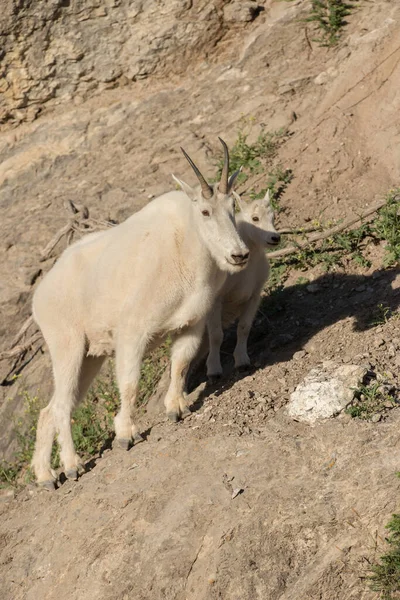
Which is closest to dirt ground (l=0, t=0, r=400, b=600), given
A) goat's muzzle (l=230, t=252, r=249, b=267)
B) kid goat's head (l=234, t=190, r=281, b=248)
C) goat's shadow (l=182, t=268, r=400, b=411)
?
goat's shadow (l=182, t=268, r=400, b=411)

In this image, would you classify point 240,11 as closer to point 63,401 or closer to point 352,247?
point 352,247

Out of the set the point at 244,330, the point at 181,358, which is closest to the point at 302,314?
the point at 244,330

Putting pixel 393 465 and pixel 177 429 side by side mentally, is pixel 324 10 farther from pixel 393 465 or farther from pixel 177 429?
pixel 393 465

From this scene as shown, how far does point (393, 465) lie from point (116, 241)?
333 centimetres

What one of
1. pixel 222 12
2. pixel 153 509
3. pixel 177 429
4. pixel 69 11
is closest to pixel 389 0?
pixel 222 12

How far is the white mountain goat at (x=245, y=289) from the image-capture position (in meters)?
8.66

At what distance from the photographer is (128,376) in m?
7.46

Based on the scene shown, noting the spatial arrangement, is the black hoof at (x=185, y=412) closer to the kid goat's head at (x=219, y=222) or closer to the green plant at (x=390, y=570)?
the kid goat's head at (x=219, y=222)

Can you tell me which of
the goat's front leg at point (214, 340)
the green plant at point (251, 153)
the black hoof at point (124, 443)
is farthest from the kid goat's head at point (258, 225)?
the black hoof at point (124, 443)

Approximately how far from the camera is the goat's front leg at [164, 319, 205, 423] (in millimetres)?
7656

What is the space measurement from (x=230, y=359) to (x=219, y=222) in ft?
7.41

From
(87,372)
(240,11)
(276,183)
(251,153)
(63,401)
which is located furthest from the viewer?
(240,11)

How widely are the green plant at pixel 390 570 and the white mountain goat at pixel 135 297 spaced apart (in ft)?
8.79

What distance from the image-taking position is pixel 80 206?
1200 cm
